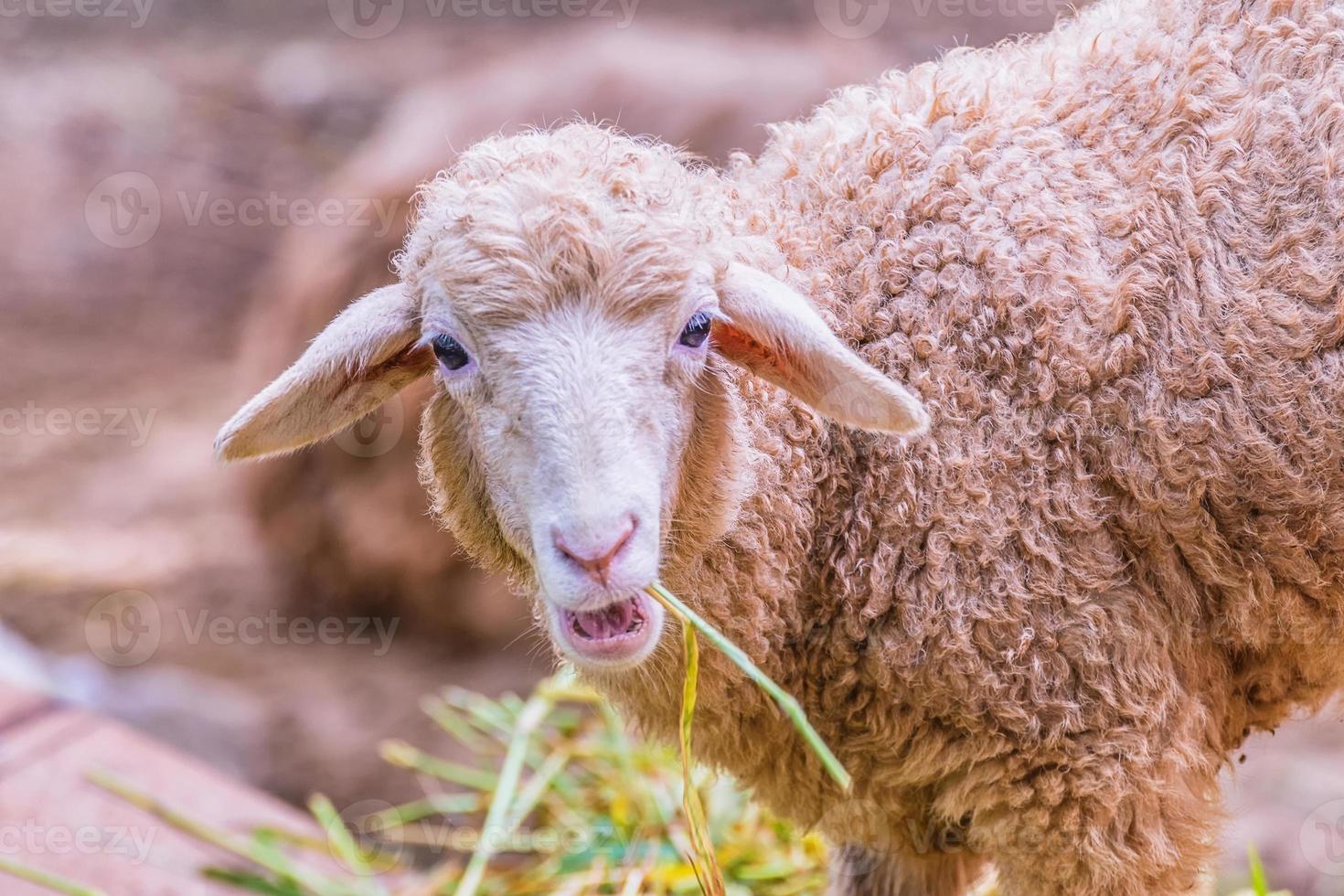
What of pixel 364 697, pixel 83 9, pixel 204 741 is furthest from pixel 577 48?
pixel 83 9

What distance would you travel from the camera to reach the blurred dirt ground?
18.4 feet

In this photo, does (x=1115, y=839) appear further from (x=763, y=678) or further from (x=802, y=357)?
(x=802, y=357)

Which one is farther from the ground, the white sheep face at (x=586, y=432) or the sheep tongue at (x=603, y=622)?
the white sheep face at (x=586, y=432)

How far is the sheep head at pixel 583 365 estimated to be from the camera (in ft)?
6.88

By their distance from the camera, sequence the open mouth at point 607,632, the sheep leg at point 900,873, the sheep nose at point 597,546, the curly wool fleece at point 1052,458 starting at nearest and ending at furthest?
1. the sheep nose at point 597,546
2. the open mouth at point 607,632
3. the curly wool fleece at point 1052,458
4. the sheep leg at point 900,873

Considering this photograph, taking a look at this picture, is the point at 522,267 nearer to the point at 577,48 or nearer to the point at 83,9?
the point at 577,48

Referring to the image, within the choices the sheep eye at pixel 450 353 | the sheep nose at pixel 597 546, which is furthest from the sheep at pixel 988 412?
the sheep nose at pixel 597 546

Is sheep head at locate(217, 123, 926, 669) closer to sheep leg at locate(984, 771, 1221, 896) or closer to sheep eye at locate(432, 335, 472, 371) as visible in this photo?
sheep eye at locate(432, 335, 472, 371)

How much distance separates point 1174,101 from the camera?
2.59 meters

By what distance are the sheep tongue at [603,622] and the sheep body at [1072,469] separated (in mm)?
386

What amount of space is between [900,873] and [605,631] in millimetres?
1610

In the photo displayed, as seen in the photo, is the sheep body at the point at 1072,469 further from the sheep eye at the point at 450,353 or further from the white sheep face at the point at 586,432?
the sheep eye at the point at 450,353

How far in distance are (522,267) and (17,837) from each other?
2804 millimetres

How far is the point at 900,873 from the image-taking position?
3271 millimetres
